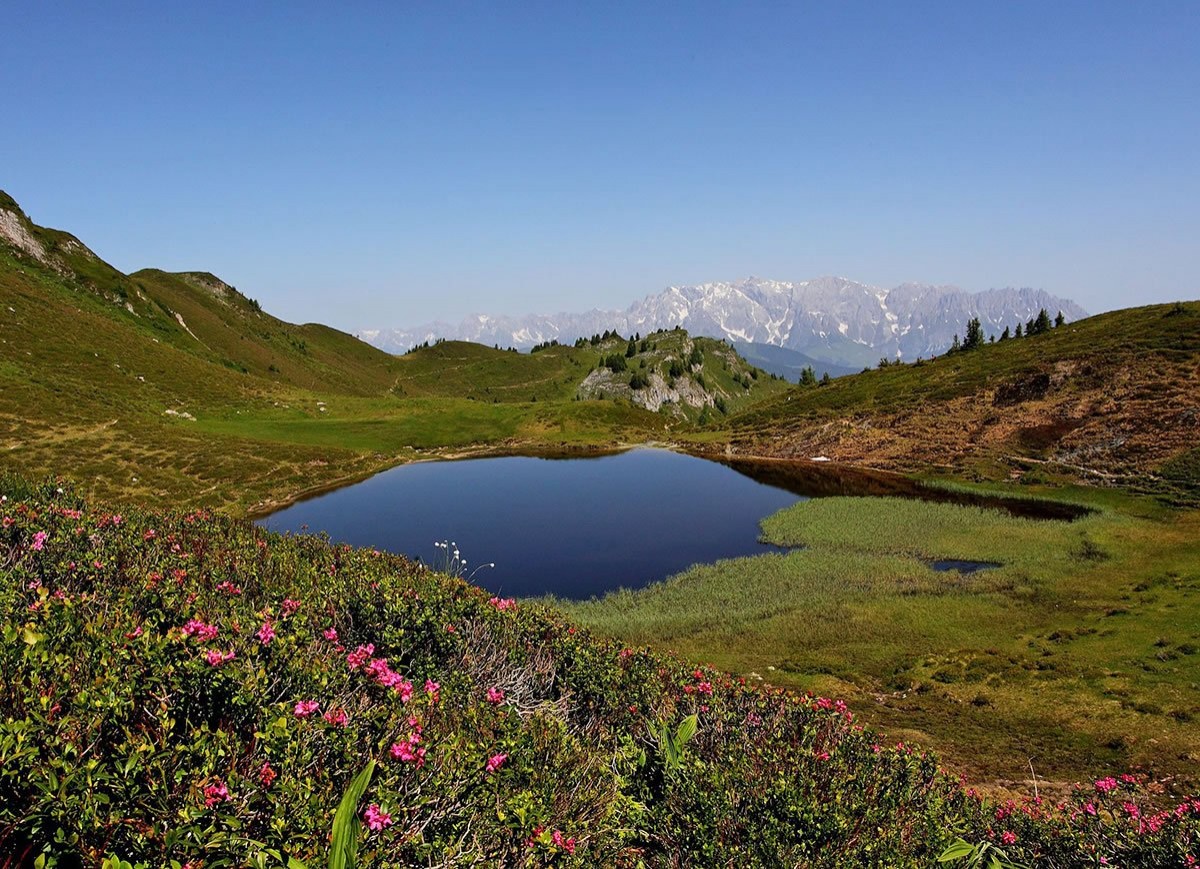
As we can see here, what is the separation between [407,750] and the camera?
6270 mm

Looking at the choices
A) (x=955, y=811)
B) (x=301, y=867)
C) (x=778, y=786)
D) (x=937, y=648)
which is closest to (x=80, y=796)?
(x=301, y=867)

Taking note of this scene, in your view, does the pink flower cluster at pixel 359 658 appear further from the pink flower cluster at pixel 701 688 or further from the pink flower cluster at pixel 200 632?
the pink flower cluster at pixel 701 688

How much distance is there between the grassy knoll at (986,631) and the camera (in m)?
18.8

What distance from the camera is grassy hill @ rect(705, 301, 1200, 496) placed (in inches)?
2613

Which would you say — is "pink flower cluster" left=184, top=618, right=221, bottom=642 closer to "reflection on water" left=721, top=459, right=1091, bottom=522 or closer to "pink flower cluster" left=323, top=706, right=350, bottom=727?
"pink flower cluster" left=323, top=706, right=350, bottom=727

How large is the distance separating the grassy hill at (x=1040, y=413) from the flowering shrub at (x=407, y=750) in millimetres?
67313

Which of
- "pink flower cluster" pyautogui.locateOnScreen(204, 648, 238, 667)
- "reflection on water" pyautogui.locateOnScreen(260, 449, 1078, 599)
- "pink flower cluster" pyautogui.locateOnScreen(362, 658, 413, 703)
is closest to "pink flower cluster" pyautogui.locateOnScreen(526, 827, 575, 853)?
"pink flower cluster" pyautogui.locateOnScreen(362, 658, 413, 703)

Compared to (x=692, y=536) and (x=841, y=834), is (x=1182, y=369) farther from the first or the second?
(x=841, y=834)

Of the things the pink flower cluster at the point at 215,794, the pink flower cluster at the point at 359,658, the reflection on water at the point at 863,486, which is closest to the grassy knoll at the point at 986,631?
the reflection on water at the point at 863,486

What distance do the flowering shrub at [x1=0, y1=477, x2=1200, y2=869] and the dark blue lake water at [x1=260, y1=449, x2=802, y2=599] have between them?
79.2ft

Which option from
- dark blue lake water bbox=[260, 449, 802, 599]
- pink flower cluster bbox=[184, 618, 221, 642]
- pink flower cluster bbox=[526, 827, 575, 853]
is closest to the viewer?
pink flower cluster bbox=[526, 827, 575, 853]

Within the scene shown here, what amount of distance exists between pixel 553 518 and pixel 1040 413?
227 feet

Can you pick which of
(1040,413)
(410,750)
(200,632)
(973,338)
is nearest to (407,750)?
(410,750)

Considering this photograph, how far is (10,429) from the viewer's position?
2149 inches
